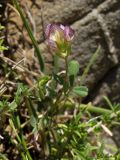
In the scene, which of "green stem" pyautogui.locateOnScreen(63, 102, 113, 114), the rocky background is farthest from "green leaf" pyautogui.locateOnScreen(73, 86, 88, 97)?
the rocky background

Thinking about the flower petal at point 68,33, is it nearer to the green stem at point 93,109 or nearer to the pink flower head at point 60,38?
the pink flower head at point 60,38

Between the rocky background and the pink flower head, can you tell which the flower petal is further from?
the rocky background

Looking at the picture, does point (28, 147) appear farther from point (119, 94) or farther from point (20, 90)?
point (119, 94)

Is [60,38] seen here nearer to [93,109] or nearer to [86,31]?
[93,109]

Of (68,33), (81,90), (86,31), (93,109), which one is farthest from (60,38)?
(86,31)

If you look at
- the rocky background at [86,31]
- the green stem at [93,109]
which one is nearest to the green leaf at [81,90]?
the green stem at [93,109]
